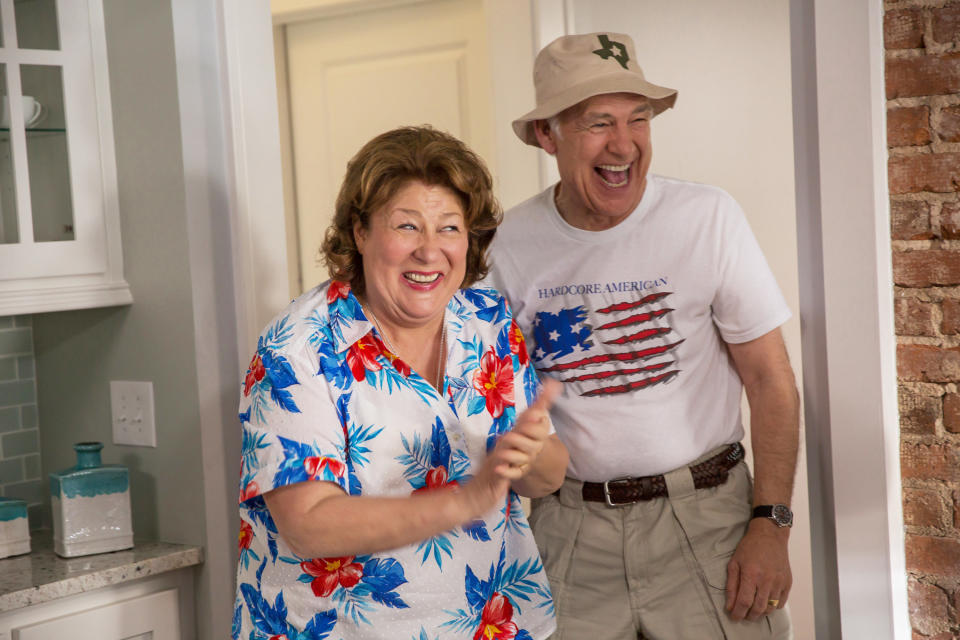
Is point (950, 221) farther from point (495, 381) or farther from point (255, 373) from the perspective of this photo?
point (255, 373)

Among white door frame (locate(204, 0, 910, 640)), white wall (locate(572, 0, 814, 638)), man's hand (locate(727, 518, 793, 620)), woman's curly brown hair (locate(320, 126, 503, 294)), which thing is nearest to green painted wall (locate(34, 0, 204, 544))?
woman's curly brown hair (locate(320, 126, 503, 294))

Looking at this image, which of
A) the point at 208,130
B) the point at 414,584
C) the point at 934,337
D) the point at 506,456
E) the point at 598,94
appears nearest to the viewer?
the point at 506,456

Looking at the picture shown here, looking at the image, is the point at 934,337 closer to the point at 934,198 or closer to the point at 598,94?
the point at 934,198

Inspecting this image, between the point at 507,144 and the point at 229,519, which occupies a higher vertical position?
the point at 507,144

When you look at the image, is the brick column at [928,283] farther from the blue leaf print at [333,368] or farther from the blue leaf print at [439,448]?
the blue leaf print at [333,368]

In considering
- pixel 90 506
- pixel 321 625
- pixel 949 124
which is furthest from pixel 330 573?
pixel 949 124

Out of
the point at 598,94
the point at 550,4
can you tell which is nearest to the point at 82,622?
the point at 598,94

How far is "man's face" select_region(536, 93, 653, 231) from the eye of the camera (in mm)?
1734

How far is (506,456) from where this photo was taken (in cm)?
136

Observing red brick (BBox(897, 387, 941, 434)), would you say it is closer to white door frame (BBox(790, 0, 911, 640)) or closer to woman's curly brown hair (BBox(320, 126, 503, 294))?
white door frame (BBox(790, 0, 911, 640))

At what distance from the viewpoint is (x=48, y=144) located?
78.5 inches

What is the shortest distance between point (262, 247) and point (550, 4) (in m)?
1.38

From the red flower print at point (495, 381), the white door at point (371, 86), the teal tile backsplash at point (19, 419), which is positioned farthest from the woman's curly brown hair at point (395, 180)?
the white door at point (371, 86)

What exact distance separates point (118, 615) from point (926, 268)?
63.2 inches
